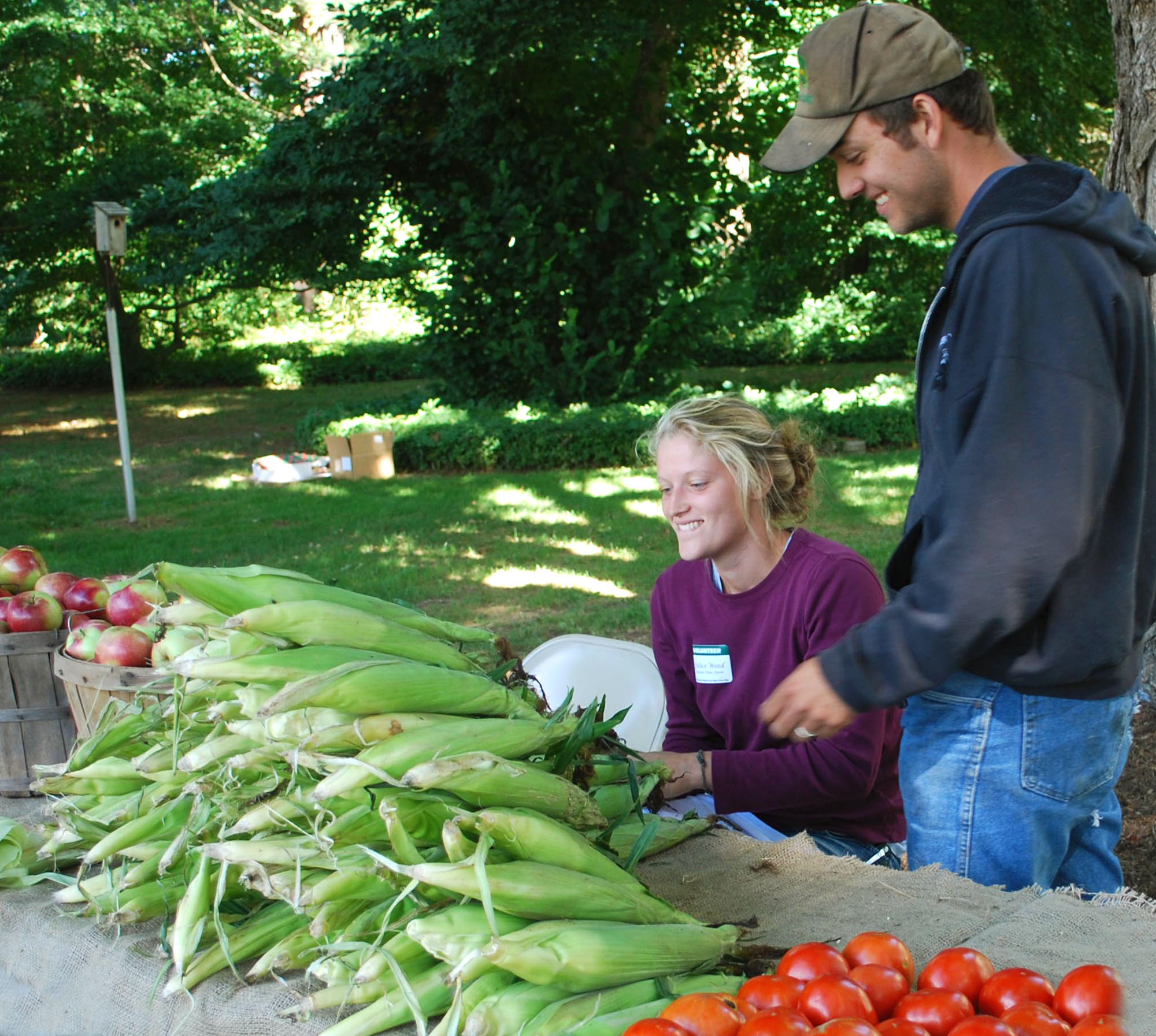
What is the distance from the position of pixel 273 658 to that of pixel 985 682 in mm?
1197

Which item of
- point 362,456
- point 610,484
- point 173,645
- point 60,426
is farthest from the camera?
point 60,426

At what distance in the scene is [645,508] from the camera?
32.0ft

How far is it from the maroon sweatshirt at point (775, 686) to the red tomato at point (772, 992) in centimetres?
107

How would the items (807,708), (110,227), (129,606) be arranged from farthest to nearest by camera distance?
(110,227) < (129,606) < (807,708)

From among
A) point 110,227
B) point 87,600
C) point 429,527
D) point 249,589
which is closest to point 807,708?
point 249,589

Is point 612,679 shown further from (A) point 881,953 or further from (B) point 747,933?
(A) point 881,953

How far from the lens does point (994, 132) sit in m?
1.95

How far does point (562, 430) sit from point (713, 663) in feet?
31.3

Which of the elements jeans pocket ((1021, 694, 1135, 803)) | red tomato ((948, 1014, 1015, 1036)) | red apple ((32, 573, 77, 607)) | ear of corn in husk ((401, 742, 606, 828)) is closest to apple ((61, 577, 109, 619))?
red apple ((32, 573, 77, 607))

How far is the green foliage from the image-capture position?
12203 mm

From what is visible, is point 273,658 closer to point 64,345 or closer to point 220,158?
point 220,158

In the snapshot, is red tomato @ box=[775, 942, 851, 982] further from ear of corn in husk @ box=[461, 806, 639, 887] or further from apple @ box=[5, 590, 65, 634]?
apple @ box=[5, 590, 65, 634]

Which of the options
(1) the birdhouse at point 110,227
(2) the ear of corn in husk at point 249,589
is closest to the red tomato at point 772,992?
(2) the ear of corn in husk at point 249,589

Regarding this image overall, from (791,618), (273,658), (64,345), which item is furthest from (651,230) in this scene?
(64,345)
